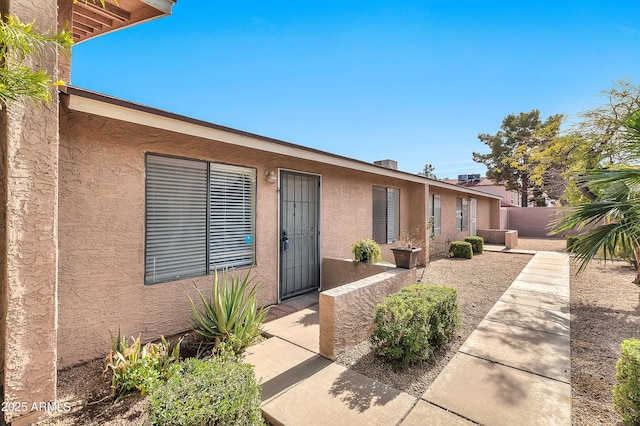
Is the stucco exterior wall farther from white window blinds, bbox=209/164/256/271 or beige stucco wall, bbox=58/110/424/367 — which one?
beige stucco wall, bbox=58/110/424/367

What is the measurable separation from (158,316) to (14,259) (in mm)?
2008

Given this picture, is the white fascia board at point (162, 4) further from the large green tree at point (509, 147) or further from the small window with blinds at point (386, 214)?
the large green tree at point (509, 147)

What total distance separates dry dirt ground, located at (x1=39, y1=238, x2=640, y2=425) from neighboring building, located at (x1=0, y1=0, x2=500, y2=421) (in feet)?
1.35

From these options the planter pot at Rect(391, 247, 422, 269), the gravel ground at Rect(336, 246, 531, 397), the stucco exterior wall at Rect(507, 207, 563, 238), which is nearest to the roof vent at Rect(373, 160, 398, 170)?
the gravel ground at Rect(336, 246, 531, 397)

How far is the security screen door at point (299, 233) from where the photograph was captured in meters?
5.86

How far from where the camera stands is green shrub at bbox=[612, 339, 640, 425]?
2067mm

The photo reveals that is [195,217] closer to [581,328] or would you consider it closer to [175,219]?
[175,219]

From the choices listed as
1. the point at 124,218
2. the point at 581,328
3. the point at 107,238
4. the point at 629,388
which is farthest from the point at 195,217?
the point at 581,328

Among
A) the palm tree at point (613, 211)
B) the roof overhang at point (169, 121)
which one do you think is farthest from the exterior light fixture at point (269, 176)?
the palm tree at point (613, 211)

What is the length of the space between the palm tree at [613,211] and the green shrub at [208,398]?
480 cm

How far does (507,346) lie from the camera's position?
3789 mm

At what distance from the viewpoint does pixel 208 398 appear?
5.91 feet

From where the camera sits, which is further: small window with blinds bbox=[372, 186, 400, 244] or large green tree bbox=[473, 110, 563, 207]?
large green tree bbox=[473, 110, 563, 207]

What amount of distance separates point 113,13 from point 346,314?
5593 millimetres
